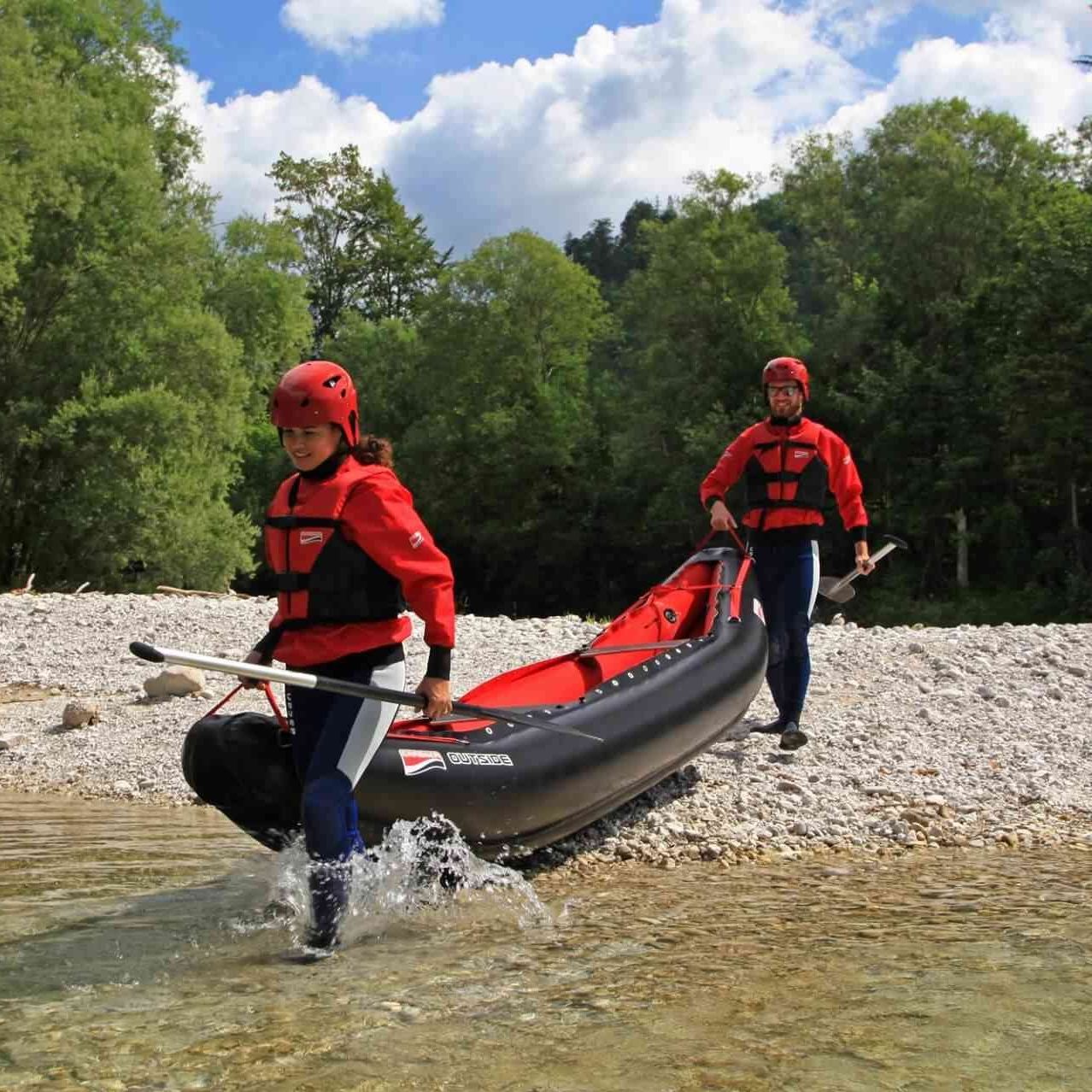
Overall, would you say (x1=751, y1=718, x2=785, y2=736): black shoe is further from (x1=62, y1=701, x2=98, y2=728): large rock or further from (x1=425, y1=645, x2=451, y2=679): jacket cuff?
(x1=62, y1=701, x2=98, y2=728): large rock

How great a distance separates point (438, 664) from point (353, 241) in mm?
40911

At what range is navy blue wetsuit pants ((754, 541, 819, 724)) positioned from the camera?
609cm

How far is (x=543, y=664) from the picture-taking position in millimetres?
5273

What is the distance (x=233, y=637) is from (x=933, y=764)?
5665 millimetres

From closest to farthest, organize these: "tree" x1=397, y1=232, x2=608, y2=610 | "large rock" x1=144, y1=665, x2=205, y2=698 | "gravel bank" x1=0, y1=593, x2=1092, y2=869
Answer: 1. "gravel bank" x1=0, y1=593, x2=1092, y2=869
2. "large rock" x1=144, y1=665, x2=205, y2=698
3. "tree" x1=397, y1=232, x2=608, y2=610

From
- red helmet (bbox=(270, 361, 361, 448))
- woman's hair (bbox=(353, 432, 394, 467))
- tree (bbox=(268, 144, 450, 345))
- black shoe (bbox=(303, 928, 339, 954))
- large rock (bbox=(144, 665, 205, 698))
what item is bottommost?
black shoe (bbox=(303, 928, 339, 954))

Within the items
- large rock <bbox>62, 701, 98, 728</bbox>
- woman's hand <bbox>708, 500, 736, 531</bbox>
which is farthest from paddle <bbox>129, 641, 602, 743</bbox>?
large rock <bbox>62, 701, 98, 728</bbox>

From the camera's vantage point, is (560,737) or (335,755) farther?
(560,737)

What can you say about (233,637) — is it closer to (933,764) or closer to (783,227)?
(933,764)

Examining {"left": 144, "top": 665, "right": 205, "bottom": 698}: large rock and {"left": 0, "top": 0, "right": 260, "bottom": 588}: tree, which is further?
{"left": 0, "top": 0, "right": 260, "bottom": 588}: tree

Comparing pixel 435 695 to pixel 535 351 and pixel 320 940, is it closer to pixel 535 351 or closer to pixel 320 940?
pixel 320 940

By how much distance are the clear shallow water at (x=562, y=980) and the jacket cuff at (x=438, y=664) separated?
Answer: 654 millimetres

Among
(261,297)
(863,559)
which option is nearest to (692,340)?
(261,297)

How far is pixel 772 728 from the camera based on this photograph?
20.7ft
